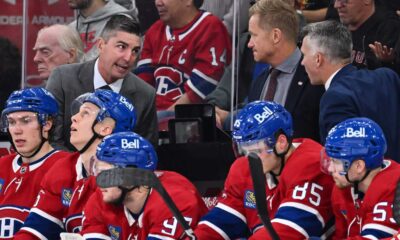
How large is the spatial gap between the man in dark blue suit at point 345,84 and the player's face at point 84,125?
957 millimetres

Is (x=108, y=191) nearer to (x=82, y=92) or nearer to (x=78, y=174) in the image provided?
(x=78, y=174)

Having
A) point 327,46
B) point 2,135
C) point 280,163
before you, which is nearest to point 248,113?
point 280,163

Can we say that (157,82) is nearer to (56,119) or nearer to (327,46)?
(56,119)

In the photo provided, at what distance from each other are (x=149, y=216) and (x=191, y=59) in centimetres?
162

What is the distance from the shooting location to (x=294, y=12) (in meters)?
6.31

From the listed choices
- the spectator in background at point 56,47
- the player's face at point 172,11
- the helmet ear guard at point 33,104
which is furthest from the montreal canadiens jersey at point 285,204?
the spectator in background at point 56,47

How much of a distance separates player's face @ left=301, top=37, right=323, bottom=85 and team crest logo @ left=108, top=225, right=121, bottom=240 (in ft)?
3.66

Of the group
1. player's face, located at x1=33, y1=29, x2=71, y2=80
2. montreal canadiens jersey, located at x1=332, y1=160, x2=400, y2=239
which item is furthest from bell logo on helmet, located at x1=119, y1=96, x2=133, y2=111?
player's face, located at x1=33, y1=29, x2=71, y2=80

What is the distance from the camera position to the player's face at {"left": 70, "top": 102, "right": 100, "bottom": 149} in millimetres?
5930

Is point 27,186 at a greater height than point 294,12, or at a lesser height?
lesser

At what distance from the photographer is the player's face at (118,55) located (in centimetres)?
668

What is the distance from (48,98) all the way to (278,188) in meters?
1.41

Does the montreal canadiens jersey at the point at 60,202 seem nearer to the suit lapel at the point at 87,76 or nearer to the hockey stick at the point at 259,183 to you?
the suit lapel at the point at 87,76

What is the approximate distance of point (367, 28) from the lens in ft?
21.0
